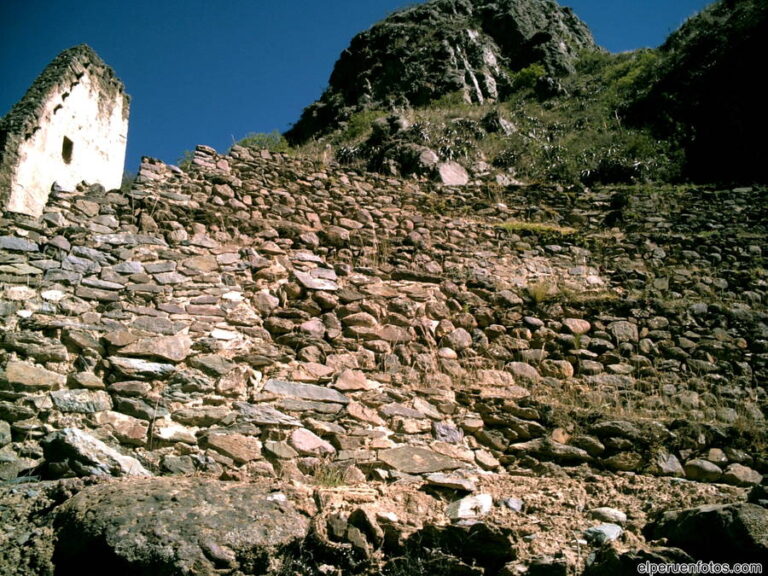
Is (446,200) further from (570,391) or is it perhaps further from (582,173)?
(582,173)

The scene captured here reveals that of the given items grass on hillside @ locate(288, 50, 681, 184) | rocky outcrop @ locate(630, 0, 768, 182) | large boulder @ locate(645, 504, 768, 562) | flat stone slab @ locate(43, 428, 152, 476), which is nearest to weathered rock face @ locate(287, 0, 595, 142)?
grass on hillside @ locate(288, 50, 681, 184)

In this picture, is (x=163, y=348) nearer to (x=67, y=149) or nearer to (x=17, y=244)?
(x=17, y=244)

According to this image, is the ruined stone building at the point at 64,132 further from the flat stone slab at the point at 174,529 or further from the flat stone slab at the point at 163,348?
the flat stone slab at the point at 174,529

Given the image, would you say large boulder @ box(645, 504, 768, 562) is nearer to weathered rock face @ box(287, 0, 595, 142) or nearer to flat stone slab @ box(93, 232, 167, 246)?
flat stone slab @ box(93, 232, 167, 246)

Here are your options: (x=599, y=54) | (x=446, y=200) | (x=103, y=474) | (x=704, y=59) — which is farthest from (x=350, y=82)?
(x=103, y=474)

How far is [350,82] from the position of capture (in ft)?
71.8

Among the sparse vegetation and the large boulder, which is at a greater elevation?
the sparse vegetation

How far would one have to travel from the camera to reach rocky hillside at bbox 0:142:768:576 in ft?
7.63

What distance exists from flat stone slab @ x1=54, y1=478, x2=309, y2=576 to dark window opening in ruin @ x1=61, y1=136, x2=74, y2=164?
5.42 m

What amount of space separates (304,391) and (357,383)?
43 cm

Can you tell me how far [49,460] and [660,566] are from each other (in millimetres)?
2958

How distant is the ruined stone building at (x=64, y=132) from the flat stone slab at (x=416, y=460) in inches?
169

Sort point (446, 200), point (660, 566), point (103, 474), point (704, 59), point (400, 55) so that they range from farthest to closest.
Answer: point (400, 55)
point (704, 59)
point (446, 200)
point (103, 474)
point (660, 566)

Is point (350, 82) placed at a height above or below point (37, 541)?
above
